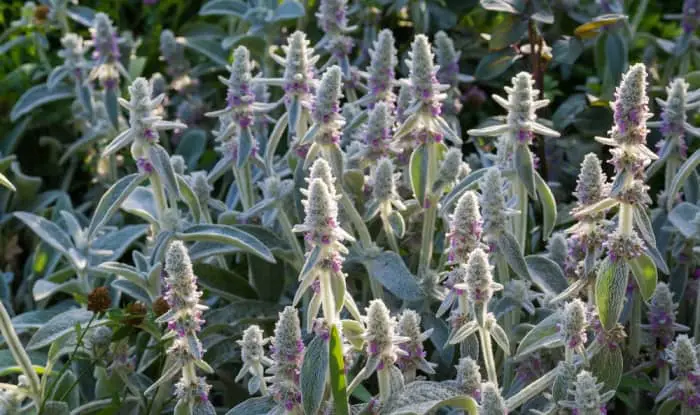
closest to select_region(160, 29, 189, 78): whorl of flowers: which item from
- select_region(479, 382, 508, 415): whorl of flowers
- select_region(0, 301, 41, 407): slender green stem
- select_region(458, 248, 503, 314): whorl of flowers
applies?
select_region(0, 301, 41, 407): slender green stem

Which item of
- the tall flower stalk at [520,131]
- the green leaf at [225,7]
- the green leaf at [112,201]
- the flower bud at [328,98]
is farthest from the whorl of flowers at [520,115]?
the green leaf at [225,7]

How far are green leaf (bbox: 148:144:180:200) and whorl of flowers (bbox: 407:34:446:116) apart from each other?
44cm

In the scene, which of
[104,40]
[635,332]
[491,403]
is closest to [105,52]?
[104,40]

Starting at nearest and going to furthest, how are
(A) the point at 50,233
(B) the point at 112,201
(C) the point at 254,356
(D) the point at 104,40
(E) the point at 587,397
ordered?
(E) the point at 587,397
(C) the point at 254,356
(B) the point at 112,201
(A) the point at 50,233
(D) the point at 104,40

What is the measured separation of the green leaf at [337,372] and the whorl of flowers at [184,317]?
0.21 metres

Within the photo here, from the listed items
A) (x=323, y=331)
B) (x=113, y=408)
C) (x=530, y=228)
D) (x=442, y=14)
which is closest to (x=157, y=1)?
(x=442, y=14)

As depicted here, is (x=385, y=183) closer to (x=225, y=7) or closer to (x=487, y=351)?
(x=487, y=351)

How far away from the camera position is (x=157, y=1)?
3.39m

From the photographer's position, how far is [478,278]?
1.43 meters

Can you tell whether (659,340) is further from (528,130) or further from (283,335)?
(283,335)

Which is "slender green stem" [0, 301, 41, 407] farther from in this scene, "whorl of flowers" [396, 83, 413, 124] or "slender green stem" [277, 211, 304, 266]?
"whorl of flowers" [396, 83, 413, 124]

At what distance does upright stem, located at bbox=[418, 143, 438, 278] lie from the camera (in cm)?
188

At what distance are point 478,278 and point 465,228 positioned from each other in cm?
12

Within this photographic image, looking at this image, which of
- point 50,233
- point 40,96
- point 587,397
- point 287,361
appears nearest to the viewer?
point 587,397
